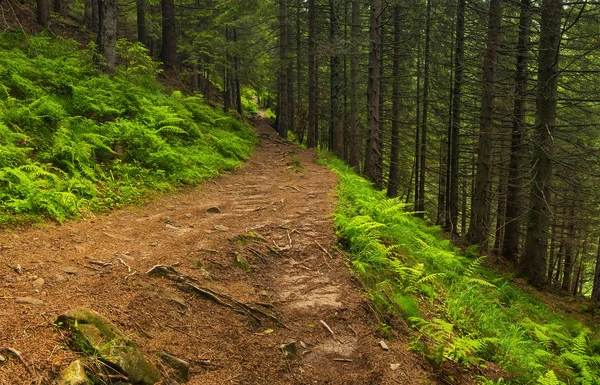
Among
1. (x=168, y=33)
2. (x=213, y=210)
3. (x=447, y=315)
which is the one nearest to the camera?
(x=447, y=315)

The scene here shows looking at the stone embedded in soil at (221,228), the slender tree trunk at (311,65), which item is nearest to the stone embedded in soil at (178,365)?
the stone embedded in soil at (221,228)

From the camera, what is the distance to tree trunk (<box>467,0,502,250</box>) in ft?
38.1

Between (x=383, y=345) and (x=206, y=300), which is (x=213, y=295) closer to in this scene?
(x=206, y=300)

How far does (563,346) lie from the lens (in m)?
6.66

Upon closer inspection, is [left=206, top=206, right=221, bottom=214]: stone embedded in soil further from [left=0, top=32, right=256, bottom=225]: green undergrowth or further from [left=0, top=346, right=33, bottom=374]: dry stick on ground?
[left=0, top=346, right=33, bottom=374]: dry stick on ground

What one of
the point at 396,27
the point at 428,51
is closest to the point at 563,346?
the point at 428,51

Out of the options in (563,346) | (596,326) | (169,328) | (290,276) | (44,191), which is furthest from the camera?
(596,326)

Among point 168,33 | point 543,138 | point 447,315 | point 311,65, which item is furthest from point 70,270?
point 311,65

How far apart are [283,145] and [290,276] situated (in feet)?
53.1

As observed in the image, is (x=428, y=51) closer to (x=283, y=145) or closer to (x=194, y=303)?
A: (x=283, y=145)

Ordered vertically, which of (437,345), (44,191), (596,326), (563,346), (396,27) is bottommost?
(596,326)

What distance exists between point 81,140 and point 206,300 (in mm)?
6006

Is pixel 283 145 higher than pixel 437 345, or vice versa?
pixel 283 145

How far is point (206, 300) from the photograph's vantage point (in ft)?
13.9
